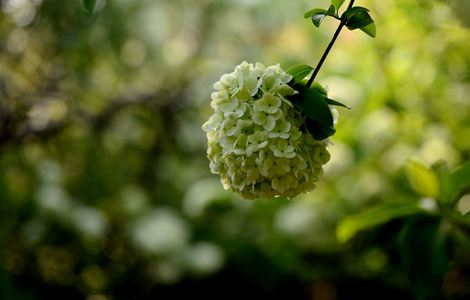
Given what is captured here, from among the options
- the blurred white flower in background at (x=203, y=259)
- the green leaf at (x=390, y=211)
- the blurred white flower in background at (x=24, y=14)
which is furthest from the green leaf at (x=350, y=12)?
the blurred white flower in background at (x=203, y=259)

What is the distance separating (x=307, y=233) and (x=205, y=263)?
37 cm

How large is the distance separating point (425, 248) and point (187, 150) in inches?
67.3

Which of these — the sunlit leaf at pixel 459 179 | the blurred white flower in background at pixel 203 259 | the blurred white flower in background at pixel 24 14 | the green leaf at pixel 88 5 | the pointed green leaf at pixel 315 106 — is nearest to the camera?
the pointed green leaf at pixel 315 106

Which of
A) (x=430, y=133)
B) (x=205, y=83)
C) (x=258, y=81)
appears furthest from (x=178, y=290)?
(x=258, y=81)

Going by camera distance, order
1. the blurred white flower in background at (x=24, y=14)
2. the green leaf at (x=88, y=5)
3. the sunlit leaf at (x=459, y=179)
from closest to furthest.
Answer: the green leaf at (x=88, y=5) → the sunlit leaf at (x=459, y=179) → the blurred white flower in background at (x=24, y=14)

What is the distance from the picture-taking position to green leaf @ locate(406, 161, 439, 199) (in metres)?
1.09

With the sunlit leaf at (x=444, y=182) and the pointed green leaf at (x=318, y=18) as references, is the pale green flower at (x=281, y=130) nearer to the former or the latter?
→ the pointed green leaf at (x=318, y=18)

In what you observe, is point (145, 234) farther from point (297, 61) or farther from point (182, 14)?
point (182, 14)

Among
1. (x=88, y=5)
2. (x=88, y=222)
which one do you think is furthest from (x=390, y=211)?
(x=88, y=222)

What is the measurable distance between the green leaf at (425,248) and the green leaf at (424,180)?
50mm

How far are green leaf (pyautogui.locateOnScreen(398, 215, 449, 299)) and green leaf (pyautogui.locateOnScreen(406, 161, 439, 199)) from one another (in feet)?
0.16

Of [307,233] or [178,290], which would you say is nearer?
[307,233]

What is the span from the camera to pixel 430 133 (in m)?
1.97

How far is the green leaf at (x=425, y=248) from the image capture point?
1.08 meters
